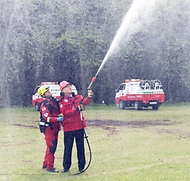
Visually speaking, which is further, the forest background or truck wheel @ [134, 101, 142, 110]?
the forest background

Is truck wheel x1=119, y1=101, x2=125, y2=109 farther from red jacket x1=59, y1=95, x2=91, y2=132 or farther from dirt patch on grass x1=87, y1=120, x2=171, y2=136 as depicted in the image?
red jacket x1=59, y1=95, x2=91, y2=132

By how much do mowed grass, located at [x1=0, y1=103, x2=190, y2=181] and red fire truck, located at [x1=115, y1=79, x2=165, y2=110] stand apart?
648 cm

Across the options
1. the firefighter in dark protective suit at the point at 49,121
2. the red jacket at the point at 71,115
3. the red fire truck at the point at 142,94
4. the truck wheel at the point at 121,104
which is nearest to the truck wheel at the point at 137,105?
the red fire truck at the point at 142,94

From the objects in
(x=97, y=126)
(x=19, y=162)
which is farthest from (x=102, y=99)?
(x=19, y=162)

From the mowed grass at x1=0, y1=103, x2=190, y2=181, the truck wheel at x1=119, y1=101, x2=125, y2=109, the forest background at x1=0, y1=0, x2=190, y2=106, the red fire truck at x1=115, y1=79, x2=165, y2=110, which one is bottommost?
the mowed grass at x1=0, y1=103, x2=190, y2=181

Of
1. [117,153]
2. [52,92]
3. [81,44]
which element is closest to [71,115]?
[117,153]

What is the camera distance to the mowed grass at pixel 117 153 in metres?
7.86

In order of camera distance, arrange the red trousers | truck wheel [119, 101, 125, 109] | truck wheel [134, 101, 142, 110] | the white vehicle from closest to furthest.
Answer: the red trousers → the white vehicle → truck wheel [134, 101, 142, 110] → truck wheel [119, 101, 125, 109]

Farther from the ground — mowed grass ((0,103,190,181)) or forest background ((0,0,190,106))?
forest background ((0,0,190,106))

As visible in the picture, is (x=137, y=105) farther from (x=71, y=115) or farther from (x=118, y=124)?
(x=71, y=115)

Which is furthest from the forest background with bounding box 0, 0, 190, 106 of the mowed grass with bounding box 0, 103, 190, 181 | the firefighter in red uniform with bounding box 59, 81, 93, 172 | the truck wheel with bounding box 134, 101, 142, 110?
the firefighter in red uniform with bounding box 59, 81, 93, 172

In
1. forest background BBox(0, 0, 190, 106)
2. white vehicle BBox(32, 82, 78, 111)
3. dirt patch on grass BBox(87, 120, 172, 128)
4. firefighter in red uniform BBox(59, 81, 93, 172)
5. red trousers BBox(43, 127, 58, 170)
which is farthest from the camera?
forest background BBox(0, 0, 190, 106)

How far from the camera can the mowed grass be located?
786 cm

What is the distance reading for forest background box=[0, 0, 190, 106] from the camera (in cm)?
2441
